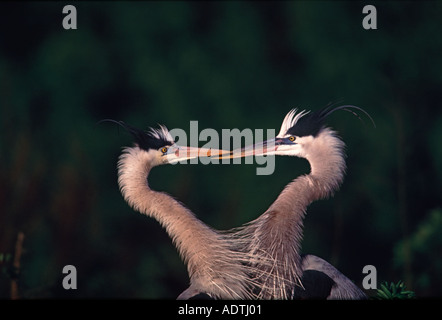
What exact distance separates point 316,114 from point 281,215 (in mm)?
510

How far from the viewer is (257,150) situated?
2.87 m

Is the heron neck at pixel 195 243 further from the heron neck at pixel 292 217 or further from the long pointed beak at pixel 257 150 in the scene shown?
the long pointed beak at pixel 257 150

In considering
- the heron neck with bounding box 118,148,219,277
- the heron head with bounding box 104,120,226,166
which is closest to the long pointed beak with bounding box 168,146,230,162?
the heron head with bounding box 104,120,226,166

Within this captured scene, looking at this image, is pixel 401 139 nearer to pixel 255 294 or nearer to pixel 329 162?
pixel 329 162

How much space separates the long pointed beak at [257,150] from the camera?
283 centimetres

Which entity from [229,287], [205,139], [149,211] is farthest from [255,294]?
[205,139]

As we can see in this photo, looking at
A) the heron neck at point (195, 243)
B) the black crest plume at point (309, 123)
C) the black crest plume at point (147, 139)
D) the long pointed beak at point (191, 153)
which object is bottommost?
the heron neck at point (195, 243)

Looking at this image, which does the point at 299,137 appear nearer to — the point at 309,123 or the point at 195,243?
the point at 309,123

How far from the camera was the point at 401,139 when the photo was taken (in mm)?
4953

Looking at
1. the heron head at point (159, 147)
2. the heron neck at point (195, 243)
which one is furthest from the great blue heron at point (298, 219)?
the heron head at point (159, 147)

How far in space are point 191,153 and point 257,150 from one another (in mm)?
310

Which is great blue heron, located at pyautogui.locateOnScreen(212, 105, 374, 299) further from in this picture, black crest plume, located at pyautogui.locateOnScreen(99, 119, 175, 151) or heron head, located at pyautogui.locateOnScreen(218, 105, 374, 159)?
black crest plume, located at pyautogui.locateOnScreen(99, 119, 175, 151)

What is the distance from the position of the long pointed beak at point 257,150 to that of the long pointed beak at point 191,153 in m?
0.02

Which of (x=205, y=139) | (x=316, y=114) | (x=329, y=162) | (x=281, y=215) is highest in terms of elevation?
(x=205, y=139)
